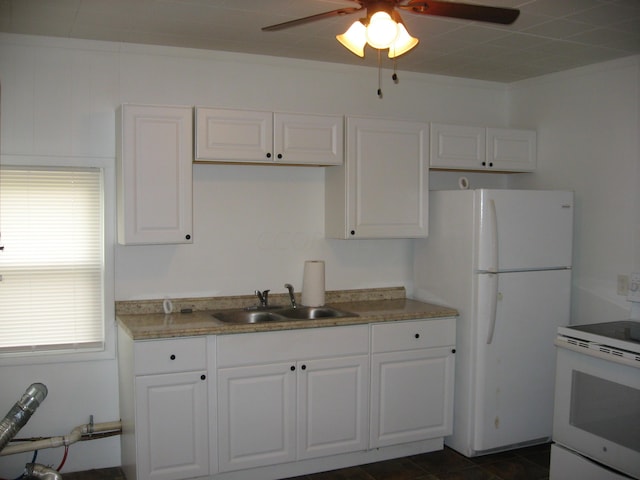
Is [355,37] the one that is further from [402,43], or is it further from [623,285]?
[623,285]

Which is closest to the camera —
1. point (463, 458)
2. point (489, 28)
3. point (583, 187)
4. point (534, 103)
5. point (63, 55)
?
point (489, 28)

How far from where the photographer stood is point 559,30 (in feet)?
10.0

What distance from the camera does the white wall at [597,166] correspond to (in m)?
3.53

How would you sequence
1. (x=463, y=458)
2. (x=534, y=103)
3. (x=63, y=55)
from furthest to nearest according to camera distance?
1. (x=534, y=103)
2. (x=463, y=458)
3. (x=63, y=55)

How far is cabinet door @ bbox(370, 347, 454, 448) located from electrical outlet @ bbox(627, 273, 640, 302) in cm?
103

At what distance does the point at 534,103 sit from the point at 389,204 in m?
1.38

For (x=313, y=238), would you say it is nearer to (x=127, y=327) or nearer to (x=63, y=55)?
(x=127, y=327)

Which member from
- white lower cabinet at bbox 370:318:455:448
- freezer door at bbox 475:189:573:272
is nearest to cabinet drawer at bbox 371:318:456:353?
white lower cabinet at bbox 370:318:455:448

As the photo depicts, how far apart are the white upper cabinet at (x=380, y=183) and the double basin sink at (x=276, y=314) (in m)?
0.47

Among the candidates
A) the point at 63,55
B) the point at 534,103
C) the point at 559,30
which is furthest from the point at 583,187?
the point at 63,55

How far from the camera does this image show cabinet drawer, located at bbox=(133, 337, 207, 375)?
2891 mm

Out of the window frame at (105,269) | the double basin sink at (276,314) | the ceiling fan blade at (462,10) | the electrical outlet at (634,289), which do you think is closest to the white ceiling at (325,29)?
the ceiling fan blade at (462,10)

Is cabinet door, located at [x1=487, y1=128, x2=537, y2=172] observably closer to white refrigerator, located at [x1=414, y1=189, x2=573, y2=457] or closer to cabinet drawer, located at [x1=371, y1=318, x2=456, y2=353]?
white refrigerator, located at [x1=414, y1=189, x2=573, y2=457]

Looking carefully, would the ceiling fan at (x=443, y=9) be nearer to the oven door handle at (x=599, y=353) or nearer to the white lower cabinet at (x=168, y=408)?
the oven door handle at (x=599, y=353)
